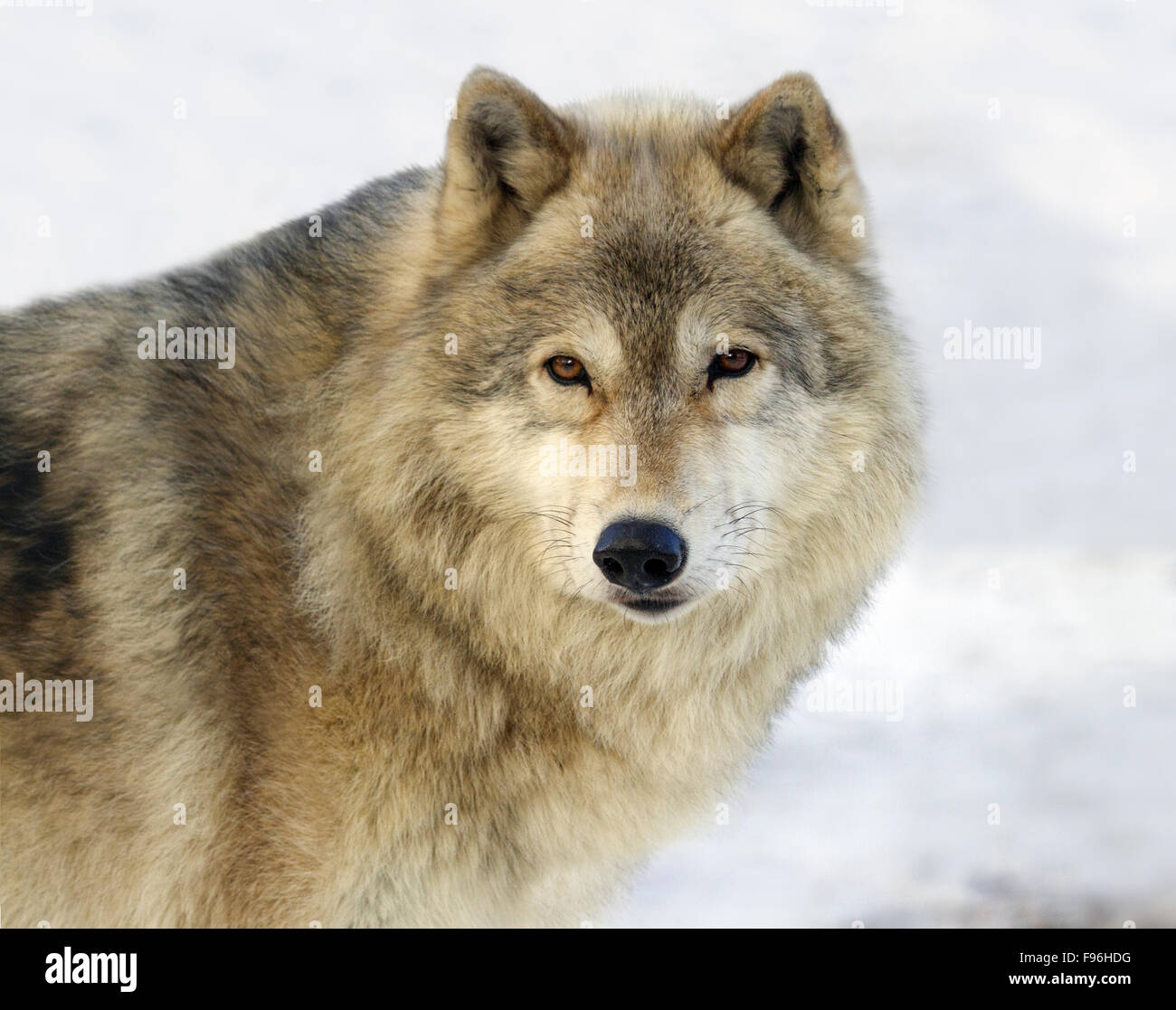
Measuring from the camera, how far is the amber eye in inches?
150

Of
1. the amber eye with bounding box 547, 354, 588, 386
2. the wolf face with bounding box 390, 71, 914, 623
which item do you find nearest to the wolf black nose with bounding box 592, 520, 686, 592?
the wolf face with bounding box 390, 71, 914, 623

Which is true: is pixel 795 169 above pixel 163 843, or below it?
above

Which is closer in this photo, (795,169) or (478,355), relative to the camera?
(478,355)

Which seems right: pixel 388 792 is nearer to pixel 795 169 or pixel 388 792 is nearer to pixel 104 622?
pixel 104 622

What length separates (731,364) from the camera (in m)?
3.83

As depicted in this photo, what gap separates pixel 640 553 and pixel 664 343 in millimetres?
687

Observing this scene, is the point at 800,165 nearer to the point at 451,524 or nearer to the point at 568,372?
the point at 568,372

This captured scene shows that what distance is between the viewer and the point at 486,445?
3887 mm

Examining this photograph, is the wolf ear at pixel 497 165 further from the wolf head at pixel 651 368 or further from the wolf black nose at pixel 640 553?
the wolf black nose at pixel 640 553

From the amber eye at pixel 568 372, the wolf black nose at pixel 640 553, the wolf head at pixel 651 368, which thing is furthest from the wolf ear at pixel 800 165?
the wolf black nose at pixel 640 553

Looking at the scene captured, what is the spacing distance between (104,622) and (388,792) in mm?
1044

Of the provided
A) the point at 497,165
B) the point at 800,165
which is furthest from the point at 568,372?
the point at 800,165

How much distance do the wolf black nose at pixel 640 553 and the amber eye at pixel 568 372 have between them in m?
0.54

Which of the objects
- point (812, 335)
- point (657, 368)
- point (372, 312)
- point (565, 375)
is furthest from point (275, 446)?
point (812, 335)
